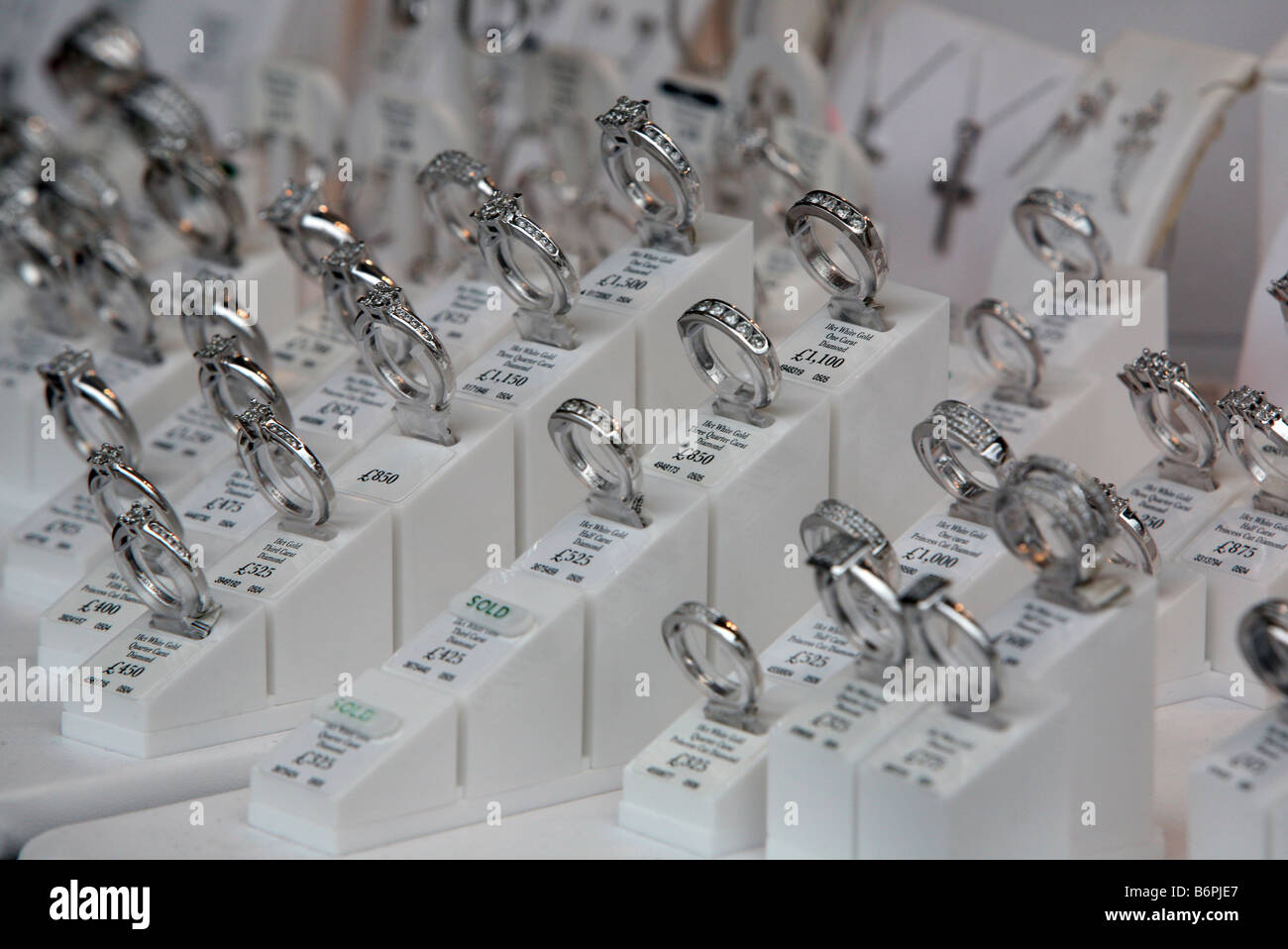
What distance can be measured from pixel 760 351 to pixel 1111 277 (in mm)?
557

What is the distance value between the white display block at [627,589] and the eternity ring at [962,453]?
17cm

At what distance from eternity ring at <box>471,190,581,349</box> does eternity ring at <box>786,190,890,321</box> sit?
0.18m

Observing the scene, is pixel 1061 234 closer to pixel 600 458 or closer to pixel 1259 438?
pixel 1259 438

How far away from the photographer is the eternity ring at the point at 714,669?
1349 millimetres

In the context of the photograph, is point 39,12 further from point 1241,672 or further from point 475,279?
point 1241,672

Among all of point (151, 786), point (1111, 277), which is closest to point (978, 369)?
point (1111, 277)

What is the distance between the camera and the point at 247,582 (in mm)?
1570

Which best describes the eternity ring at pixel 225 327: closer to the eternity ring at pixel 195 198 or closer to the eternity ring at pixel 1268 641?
the eternity ring at pixel 195 198

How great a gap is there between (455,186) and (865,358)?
19.3 inches

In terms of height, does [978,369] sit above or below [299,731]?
above

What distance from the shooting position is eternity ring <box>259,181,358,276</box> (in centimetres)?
188

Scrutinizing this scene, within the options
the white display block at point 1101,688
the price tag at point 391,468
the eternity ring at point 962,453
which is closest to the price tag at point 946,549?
the eternity ring at point 962,453

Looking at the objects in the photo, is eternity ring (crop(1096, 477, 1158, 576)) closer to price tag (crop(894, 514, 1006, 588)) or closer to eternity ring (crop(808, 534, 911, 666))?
price tag (crop(894, 514, 1006, 588))

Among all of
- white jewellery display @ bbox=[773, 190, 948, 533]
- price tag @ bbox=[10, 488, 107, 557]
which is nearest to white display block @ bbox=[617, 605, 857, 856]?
white jewellery display @ bbox=[773, 190, 948, 533]
